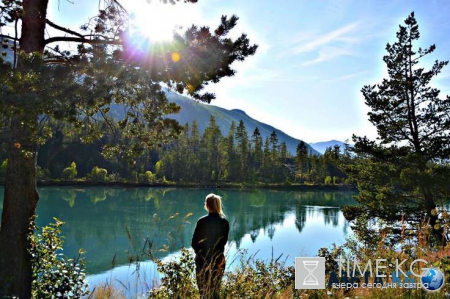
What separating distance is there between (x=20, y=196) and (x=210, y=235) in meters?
2.79

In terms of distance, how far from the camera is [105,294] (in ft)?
15.6

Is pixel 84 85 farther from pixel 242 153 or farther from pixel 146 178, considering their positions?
pixel 242 153

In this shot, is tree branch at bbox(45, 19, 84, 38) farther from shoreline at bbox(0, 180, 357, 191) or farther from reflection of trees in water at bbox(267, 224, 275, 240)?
shoreline at bbox(0, 180, 357, 191)

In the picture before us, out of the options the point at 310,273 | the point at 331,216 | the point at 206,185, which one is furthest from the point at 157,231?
the point at 206,185

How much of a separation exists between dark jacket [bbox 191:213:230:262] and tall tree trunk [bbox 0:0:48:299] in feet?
7.79

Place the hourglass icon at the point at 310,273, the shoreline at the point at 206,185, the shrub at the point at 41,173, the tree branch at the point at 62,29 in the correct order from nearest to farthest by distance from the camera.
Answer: the hourglass icon at the point at 310,273, the tree branch at the point at 62,29, the shrub at the point at 41,173, the shoreline at the point at 206,185

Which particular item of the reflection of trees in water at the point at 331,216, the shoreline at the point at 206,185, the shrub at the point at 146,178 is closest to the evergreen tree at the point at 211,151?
the shoreline at the point at 206,185

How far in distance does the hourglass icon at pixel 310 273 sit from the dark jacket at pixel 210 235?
1.01 m

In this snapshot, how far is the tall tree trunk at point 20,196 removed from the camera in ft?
15.7

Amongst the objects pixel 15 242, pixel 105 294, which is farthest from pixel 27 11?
pixel 105 294

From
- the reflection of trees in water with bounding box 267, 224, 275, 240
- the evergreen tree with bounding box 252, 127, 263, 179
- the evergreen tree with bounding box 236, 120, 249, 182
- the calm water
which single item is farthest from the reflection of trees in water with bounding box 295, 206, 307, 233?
the evergreen tree with bounding box 252, 127, 263, 179

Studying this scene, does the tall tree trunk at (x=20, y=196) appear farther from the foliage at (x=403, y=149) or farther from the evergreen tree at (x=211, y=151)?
the evergreen tree at (x=211, y=151)

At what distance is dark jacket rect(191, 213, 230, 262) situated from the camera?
4.39m

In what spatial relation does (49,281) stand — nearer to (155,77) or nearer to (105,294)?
(105,294)
